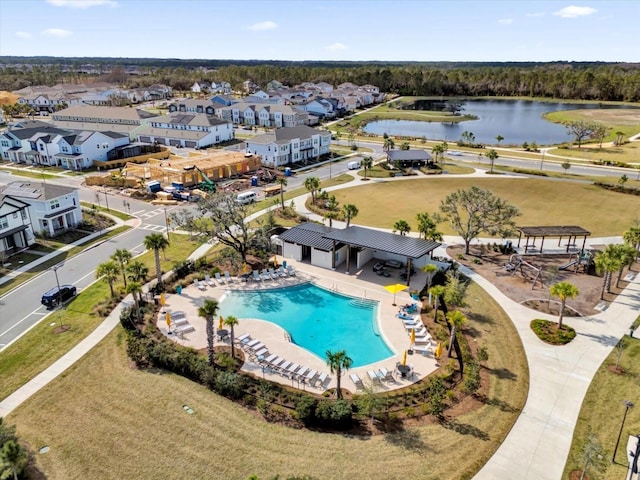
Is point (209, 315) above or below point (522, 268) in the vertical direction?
above

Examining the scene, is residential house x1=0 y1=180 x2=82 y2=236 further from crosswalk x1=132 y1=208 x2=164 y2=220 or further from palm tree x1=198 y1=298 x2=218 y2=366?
palm tree x1=198 y1=298 x2=218 y2=366

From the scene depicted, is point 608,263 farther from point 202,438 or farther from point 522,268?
point 202,438

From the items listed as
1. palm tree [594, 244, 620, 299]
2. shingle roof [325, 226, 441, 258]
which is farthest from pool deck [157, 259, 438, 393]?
palm tree [594, 244, 620, 299]

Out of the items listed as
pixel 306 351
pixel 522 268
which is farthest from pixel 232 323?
pixel 522 268

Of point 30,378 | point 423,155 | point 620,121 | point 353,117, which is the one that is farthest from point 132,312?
point 620,121

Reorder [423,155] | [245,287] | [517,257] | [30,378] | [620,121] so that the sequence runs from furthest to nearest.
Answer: [620,121] < [423,155] < [517,257] < [245,287] < [30,378]

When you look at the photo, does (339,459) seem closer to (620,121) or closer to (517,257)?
(517,257)
